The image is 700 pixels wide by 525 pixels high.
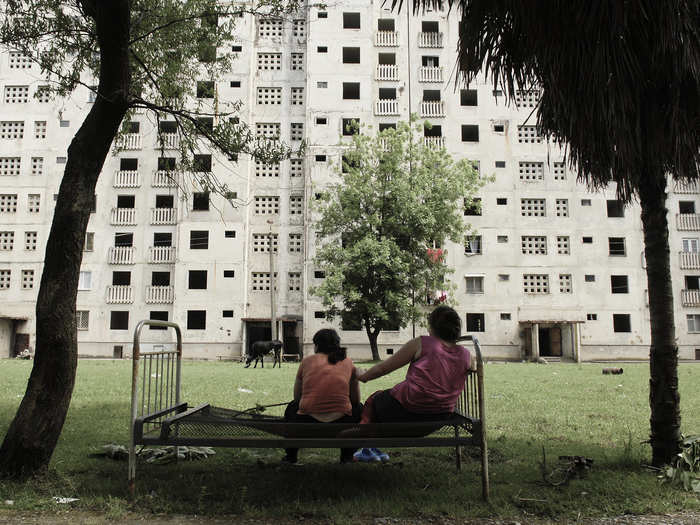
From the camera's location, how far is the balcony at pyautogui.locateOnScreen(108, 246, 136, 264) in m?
38.4

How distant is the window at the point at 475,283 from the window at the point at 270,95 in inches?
724

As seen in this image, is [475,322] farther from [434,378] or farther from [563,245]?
[434,378]

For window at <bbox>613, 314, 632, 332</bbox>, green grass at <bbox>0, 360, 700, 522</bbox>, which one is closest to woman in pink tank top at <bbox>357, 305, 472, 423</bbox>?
green grass at <bbox>0, 360, 700, 522</bbox>

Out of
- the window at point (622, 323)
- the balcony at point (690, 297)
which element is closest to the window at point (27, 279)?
the window at point (622, 323)

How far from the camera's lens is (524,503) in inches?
175

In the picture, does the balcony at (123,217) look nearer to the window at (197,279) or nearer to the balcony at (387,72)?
the window at (197,279)

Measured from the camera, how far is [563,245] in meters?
38.7

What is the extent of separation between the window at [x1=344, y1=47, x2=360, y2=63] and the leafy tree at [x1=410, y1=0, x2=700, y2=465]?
36.8 m

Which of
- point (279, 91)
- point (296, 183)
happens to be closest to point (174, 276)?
point (296, 183)

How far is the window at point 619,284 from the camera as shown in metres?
38.6

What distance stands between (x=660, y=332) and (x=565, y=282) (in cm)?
3499

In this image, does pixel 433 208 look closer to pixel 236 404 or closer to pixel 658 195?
pixel 236 404

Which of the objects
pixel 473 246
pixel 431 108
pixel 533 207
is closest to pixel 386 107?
pixel 431 108

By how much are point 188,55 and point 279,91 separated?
33140 mm
